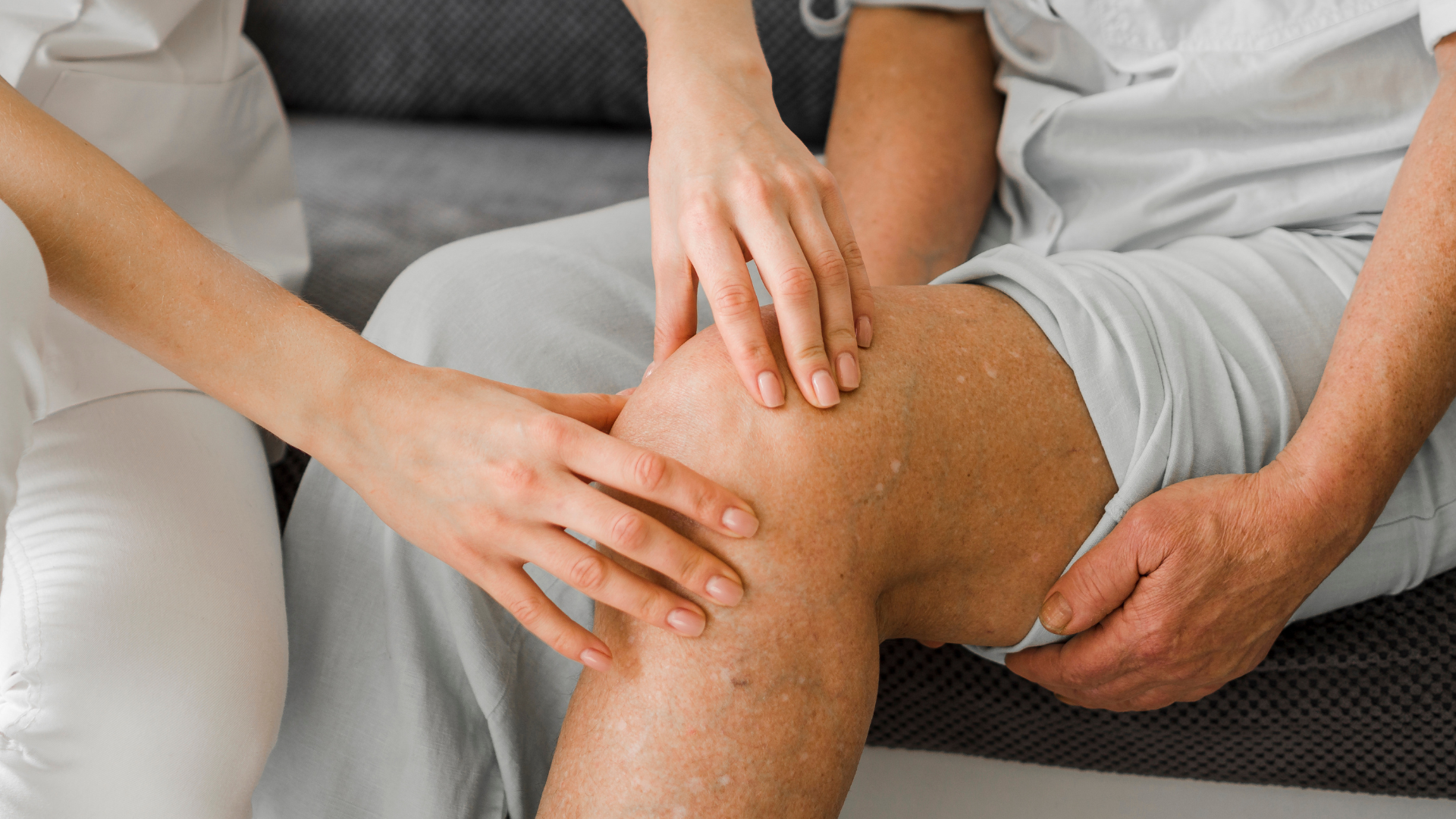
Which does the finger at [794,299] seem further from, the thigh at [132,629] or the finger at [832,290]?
the thigh at [132,629]

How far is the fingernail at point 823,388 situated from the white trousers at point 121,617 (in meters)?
0.46

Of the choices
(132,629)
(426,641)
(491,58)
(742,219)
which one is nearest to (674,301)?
(742,219)

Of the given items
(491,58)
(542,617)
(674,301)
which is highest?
(674,301)

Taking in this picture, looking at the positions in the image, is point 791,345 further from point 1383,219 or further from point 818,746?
point 1383,219

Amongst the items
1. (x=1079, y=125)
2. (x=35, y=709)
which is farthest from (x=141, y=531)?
(x=1079, y=125)

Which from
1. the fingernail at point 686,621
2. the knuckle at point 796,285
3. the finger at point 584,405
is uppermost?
the knuckle at point 796,285

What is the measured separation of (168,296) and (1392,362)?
87cm

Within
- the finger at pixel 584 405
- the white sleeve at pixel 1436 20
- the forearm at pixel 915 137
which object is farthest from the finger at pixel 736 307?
the white sleeve at pixel 1436 20

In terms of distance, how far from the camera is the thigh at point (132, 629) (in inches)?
24.5

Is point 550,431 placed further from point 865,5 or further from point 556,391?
point 865,5

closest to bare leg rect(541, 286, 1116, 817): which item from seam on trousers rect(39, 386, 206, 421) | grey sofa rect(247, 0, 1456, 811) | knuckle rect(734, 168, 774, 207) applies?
knuckle rect(734, 168, 774, 207)

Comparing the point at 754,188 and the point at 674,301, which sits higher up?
the point at 754,188

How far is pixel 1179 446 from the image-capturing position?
670mm

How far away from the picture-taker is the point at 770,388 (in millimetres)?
609
